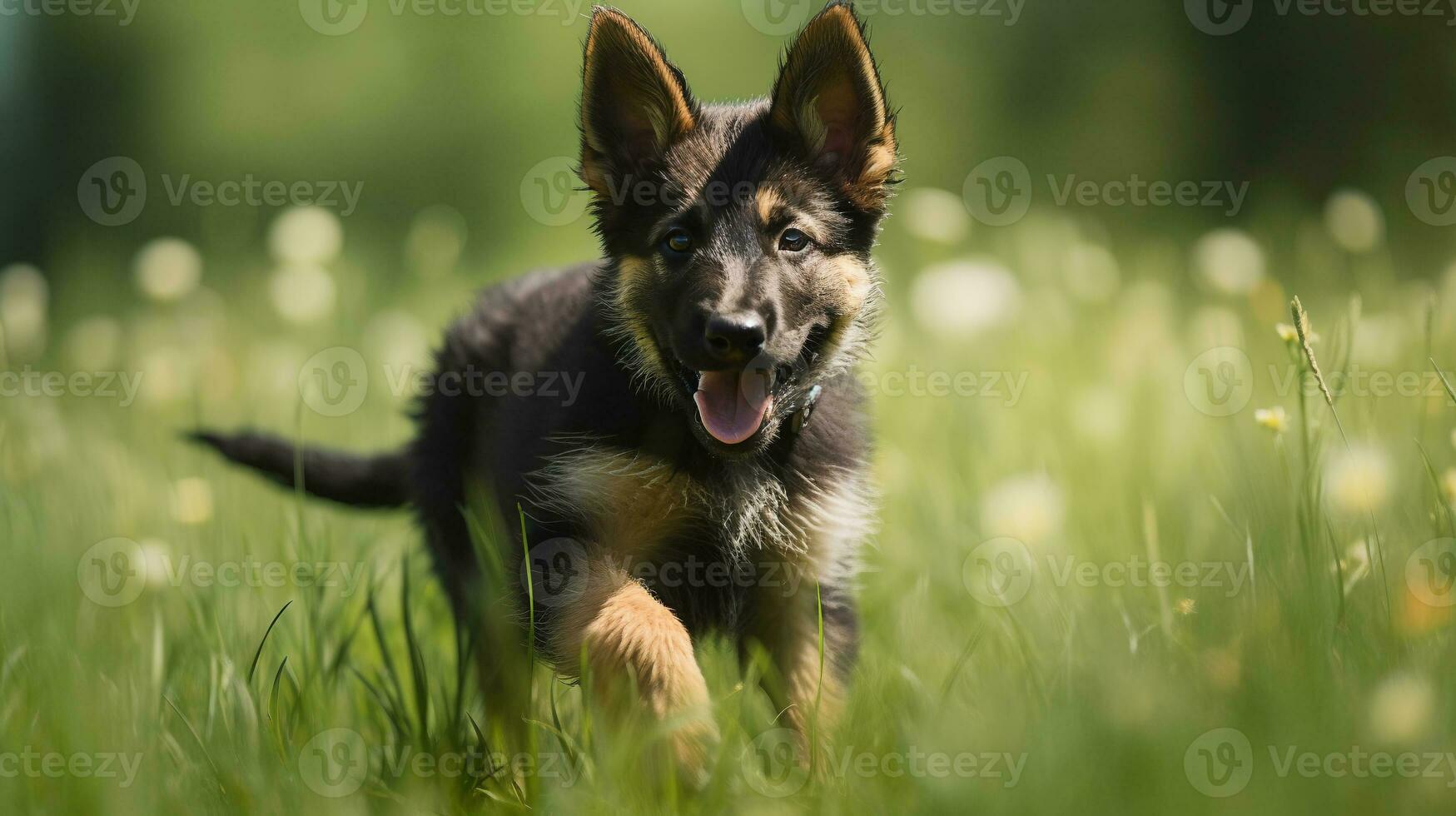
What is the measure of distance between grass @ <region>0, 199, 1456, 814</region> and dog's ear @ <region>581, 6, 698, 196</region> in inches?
44.6

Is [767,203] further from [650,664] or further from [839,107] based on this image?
[650,664]

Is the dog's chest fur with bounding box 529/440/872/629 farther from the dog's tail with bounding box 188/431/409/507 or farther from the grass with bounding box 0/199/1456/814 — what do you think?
the dog's tail with bounding box 188/431/409/507

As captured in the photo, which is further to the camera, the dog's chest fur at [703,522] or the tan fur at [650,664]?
the dog's chest fur at [703,522]

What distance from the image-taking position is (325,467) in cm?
384

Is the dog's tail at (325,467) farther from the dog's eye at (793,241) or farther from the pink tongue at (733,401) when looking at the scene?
the dog's eye at (793,241)

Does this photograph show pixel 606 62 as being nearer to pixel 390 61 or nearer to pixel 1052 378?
pixel 1052 378

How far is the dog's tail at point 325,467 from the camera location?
11.9 feet

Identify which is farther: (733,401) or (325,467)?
(325,467)

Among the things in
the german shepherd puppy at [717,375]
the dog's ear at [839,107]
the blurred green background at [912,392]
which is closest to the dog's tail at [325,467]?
the blurred green background at [912,392]

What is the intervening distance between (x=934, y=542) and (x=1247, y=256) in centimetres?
197

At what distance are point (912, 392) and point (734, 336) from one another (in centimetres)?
306

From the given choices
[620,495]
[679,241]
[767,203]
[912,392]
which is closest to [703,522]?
[620,495]

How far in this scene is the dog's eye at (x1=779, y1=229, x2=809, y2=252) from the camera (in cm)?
312

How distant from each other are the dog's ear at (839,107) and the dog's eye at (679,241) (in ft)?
1.38
